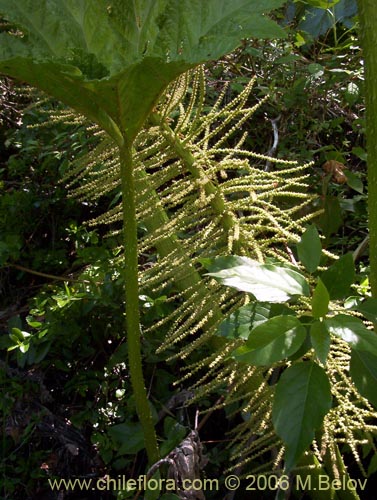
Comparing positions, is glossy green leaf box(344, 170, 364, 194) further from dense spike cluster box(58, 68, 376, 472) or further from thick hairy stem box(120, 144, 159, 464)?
thick hairy stem box(120, 144, 159, 464)

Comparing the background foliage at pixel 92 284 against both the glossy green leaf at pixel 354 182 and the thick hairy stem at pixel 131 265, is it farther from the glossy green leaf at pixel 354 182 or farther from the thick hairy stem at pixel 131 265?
the thick hairy stem at pixel 131 265

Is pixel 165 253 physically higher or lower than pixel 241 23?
lower

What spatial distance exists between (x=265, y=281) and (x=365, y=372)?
185mm

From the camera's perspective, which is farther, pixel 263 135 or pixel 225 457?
pixel 263 135

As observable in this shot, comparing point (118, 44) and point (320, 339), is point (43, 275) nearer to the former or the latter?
point (118, 44)

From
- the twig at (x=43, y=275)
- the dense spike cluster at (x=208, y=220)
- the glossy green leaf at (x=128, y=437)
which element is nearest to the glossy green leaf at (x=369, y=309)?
the dense spike cluster at (x=208, y=220)

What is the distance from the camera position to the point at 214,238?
1.29 meters

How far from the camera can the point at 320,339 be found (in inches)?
32.5

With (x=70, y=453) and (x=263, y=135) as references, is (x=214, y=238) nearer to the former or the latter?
(x=70, y=453)

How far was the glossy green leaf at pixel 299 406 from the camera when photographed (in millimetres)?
784

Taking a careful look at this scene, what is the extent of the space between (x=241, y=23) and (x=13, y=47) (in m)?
0.36

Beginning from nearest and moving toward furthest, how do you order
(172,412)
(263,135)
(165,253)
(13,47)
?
(13,47), (165,253), (172,412), (263,135)

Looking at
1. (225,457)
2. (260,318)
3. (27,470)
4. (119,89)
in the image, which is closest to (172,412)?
(225,457)

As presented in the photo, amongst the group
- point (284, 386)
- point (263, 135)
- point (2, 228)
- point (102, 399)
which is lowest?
point (102, 399)
